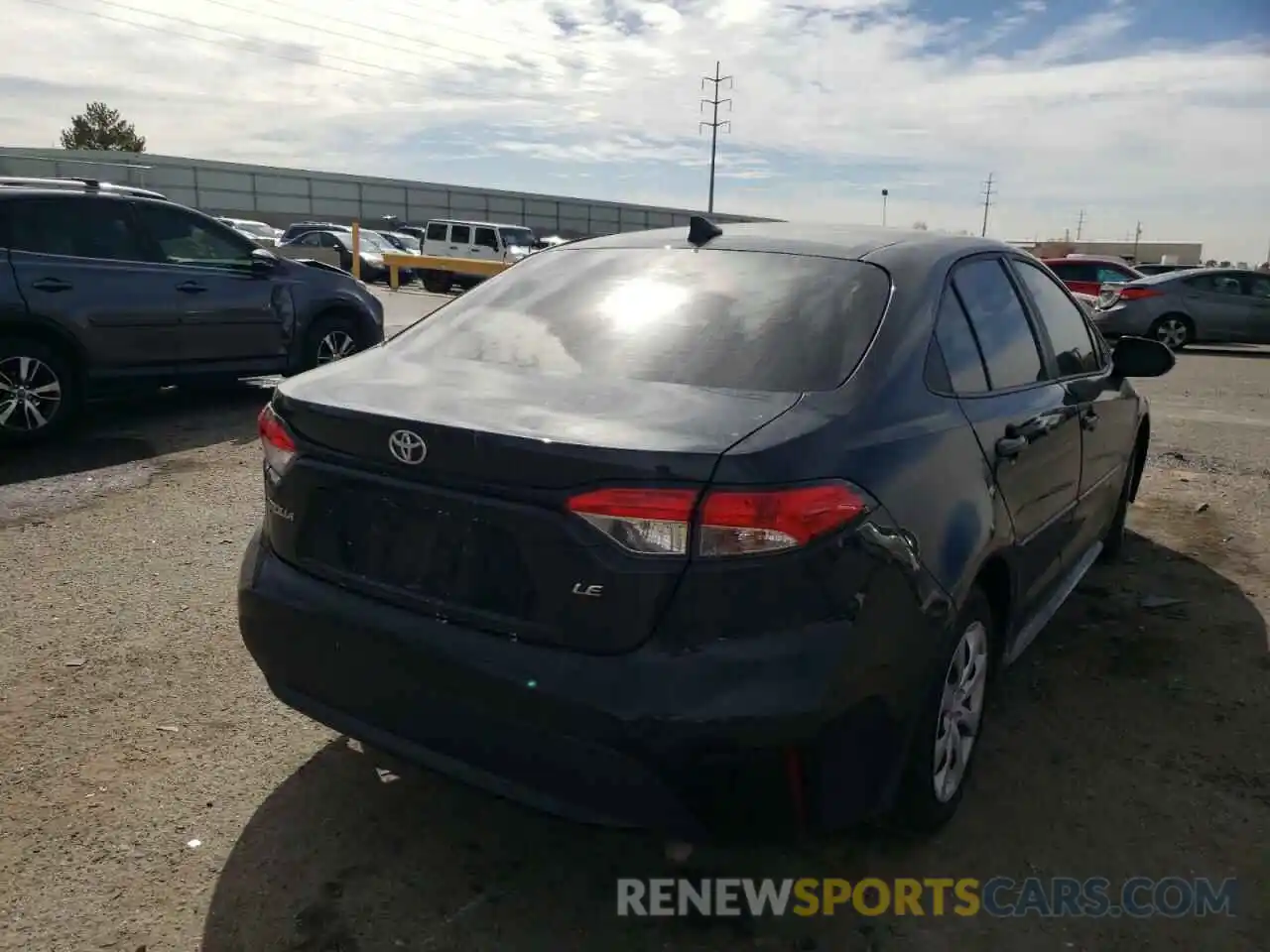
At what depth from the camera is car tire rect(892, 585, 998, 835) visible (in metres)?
2.39

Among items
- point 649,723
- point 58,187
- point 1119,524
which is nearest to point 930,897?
point 649,723

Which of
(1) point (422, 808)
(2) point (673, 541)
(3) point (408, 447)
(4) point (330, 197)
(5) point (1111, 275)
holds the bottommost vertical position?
(1) point (422, 808)

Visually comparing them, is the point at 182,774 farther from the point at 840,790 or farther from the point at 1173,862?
the point at 1173,862

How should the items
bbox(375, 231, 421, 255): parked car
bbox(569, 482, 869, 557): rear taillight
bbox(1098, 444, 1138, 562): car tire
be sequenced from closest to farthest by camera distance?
bbox(569, 482, 869, 557): rear taillight, bbox(1098, 444, 1138, 562): car tire, bbox(375, 231, 421, 255): parked car

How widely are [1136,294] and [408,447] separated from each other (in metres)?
16.7

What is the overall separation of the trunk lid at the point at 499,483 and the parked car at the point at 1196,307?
16.1 metres

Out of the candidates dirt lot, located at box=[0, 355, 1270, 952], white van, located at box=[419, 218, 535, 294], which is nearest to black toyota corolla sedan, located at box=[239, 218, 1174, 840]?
dirt lot, located at box=[0, 355, 1270, 952]

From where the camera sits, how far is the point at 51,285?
6.45 m

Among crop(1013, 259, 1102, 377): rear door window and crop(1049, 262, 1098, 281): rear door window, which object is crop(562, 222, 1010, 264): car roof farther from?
crop(1049, 262, 1098, 281): rear door window

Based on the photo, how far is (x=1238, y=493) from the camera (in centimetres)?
633

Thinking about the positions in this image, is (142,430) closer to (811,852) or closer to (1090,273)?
(811,852)

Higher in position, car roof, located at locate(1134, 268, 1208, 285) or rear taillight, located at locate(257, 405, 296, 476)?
car roof, located at locate(1134, 268, 1208, 285)

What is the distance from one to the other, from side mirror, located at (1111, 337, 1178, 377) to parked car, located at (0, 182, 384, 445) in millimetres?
6116

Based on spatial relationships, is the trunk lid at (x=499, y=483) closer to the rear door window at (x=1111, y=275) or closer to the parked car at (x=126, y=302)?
the parked car at (x=126, y=302)
